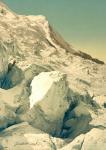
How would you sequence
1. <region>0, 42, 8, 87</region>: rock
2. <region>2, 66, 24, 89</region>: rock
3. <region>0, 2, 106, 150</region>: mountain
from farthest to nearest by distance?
<region>2, 66, 24, 89</region>: rock, <region>0, 42, 8, 87</region>: rock, <region>0, 2, 106, 150</region>: mountain

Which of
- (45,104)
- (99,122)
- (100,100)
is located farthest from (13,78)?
(100,100)

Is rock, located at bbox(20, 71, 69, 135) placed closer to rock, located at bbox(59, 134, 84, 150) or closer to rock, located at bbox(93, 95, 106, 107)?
rock, located at bbox(59, 134, 84, 150)

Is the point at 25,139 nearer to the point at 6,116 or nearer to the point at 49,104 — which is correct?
the point at 6,116

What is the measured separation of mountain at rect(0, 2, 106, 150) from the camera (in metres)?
19.8

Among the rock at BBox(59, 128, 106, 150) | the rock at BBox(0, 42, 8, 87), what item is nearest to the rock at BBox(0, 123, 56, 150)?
the rock at BBox(59, 128, 106, 150)

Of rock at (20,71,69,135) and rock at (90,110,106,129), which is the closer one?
rock at (20,71,69,135)

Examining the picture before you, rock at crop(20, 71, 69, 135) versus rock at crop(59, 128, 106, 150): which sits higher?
rock at crop(20, 71, 69, 135)

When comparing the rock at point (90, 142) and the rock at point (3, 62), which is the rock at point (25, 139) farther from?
the rock at point (3, 62)

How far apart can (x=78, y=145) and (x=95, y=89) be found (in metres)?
7.83

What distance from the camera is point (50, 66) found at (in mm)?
25875

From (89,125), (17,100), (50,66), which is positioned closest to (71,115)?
(89,125)

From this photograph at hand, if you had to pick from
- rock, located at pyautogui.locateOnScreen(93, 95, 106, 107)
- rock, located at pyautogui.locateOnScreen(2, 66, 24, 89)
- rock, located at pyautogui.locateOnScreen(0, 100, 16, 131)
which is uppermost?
rock, located at pyautogui.locateOnScreen(2, 66, 24, 89)

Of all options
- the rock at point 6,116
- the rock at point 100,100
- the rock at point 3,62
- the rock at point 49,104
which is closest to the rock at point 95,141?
the rock at point 49,104

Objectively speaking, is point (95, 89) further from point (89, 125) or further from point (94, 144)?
point (94, 144)
